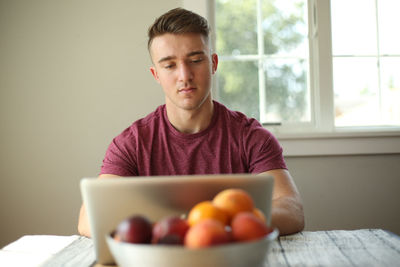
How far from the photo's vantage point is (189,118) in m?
1.63

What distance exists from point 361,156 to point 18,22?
216 cm

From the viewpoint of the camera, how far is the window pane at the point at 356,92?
94.4 inches

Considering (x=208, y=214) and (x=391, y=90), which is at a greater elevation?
(x=391, y=90)

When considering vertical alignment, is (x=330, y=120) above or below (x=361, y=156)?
above

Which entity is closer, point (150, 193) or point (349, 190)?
point (150, 193)

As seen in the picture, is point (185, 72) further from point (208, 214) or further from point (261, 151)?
point (208, 214)

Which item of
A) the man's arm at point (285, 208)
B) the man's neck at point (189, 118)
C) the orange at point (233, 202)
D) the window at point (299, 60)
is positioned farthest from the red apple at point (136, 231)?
the window at point (299, 60)

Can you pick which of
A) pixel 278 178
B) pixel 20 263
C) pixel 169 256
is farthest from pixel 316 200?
pixel 169 256

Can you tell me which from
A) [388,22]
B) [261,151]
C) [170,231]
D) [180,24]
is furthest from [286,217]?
[388,22]

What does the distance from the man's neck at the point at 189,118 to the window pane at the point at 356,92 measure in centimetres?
109

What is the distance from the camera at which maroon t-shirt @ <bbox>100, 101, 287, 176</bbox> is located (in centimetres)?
154

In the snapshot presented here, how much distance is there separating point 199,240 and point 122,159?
1066mm

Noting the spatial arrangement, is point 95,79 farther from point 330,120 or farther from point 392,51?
point 392,51

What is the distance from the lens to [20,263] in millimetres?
941
